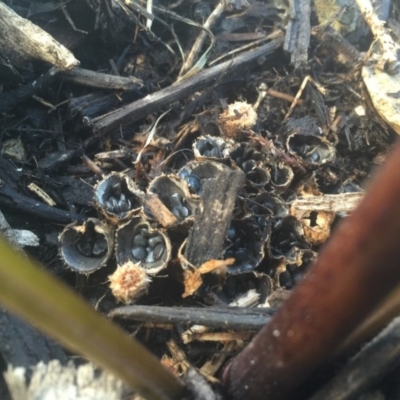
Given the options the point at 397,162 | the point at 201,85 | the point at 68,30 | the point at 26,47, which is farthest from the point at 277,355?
the point at 68,30

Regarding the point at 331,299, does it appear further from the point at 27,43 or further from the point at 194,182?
the point at 27,43

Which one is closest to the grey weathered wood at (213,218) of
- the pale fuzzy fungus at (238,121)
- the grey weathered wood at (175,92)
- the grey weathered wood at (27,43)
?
the pale fuzzy fungus at (238,121)

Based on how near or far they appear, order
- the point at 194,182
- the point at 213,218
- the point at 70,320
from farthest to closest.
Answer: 1. the point at 194,182
2. the point at 213,218
3. the point at 70,320

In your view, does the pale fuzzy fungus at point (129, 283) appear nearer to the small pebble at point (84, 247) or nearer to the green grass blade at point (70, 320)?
the small pebble at point (84, 247)

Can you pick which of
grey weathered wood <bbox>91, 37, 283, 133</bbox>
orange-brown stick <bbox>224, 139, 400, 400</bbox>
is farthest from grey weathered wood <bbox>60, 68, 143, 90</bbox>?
orange-brown stick <bbox>224, 139, 400, 400</bbox>

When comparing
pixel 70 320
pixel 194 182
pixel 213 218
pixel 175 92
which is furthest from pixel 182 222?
pixel 70 320

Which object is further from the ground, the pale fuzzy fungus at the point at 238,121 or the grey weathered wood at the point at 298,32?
the grey weathered wood at the point at 298,32
